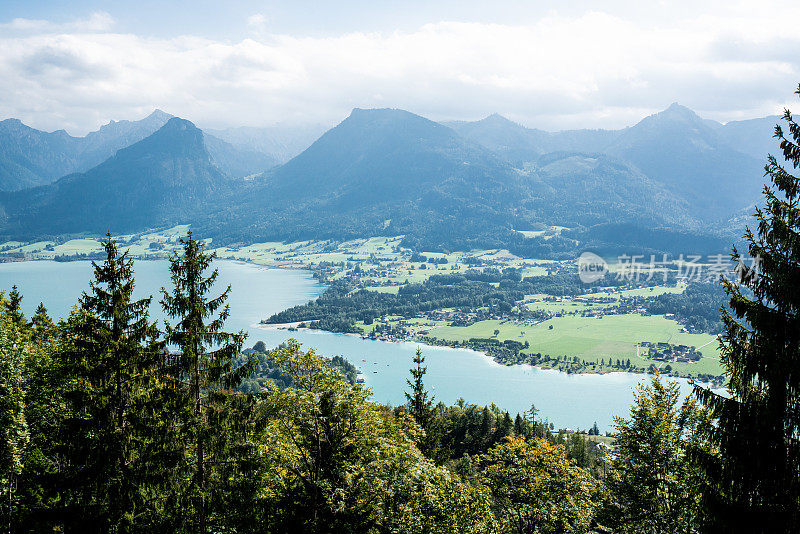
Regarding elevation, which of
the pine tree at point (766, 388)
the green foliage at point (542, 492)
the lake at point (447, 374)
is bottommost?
the lake at point (447, 374)

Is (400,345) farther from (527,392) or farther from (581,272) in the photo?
(581,272)

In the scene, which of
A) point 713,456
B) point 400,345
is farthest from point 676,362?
point 713,456

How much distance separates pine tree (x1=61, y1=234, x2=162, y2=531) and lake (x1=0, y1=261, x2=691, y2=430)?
27615 mm

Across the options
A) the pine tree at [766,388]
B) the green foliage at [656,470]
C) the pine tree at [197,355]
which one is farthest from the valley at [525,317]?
the pine tree at [197,355]

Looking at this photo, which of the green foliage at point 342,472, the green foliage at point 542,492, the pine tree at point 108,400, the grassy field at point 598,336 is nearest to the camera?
the green foliage at point 342,472

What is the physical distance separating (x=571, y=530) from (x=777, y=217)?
7785mm

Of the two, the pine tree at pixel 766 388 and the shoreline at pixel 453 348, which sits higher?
the pine tree at pixel 766 388

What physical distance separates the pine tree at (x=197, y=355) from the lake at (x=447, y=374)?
27310 mm

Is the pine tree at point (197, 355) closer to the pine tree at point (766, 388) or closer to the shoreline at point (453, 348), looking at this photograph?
the pine tree at point (766, 388)

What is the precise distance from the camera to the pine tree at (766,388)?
22.0 feet

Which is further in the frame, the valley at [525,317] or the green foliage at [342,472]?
the valley at [525,317]

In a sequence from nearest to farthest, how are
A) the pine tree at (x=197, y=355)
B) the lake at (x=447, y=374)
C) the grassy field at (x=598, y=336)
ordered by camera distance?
the pine tree at (x=197, y=355) < the lake at (x=447, y=374) < the grassy field at (x=598, y=336)

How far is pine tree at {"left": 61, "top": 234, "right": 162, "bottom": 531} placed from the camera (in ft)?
30.4

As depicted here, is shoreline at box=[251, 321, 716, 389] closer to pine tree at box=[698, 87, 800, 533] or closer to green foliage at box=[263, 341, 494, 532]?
green foliage at box=[263, 341, 494, 532]
